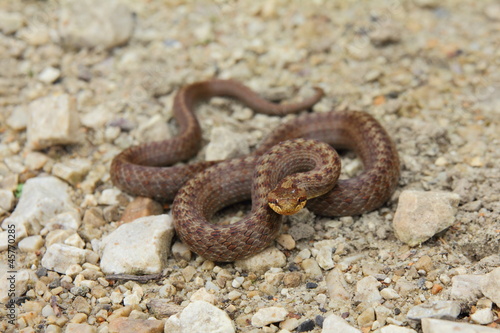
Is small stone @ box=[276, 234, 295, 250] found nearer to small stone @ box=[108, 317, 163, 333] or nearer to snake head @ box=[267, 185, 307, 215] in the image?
snake head @ box=[267, 185, 307, 215]

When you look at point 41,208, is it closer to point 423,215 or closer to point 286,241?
point 286,241

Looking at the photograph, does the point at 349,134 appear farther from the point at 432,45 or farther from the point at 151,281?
the point at 151,281

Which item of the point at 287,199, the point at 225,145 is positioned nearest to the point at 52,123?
the point at 225,145

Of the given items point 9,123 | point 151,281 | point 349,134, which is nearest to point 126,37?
point 9,123

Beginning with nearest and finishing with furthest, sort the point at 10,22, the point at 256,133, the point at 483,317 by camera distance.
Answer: the point at 483,317 < the point at 256,133 < the point at 10,22

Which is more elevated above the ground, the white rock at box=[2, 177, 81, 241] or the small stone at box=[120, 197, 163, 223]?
the white rock at box=[2, 177, 81, 241]

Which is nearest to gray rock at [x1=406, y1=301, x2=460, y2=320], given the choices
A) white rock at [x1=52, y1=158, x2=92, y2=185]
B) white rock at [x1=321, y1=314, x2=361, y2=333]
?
white rock at [x1=321, y1=314, x2=361, y2=333]
